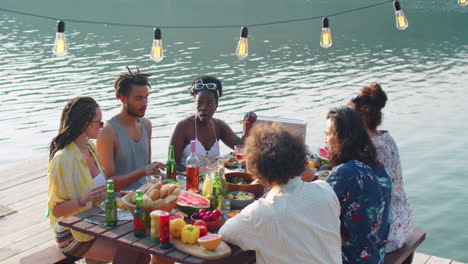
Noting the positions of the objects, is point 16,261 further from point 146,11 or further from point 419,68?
point 146,11

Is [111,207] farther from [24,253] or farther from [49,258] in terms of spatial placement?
[24,253]

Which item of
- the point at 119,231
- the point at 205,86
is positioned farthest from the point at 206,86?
the point at 119,231

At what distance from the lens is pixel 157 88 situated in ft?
48.8

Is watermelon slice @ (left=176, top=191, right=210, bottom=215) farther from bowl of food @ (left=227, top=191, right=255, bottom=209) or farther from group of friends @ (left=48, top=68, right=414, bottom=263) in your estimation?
group of friends @ (left=48, top=68, right=414, bottom=263)

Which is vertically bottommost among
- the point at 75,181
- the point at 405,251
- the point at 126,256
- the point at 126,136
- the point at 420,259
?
the point at 420,259

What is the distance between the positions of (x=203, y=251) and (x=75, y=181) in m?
1.09

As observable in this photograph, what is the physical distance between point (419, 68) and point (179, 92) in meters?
7.41

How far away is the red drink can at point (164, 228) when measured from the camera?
2.82 metres

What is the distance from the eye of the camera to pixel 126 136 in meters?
4.23

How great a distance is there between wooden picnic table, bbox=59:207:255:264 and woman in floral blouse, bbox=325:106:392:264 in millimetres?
545

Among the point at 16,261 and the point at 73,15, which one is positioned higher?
the point at 73,15

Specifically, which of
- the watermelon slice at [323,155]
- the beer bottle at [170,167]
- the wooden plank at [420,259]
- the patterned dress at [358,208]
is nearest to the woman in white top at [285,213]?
the patterned dress at [358,208]

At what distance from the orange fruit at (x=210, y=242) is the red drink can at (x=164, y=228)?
174 millimetres

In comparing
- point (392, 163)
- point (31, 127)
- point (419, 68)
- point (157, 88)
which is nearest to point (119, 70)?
point (157, 88)
